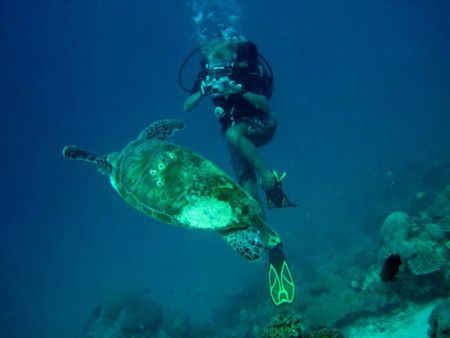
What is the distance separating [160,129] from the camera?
5.22 m

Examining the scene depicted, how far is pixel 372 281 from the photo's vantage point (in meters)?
6.96

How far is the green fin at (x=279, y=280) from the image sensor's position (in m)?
4.59

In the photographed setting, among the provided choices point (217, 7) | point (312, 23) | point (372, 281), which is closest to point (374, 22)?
point (312, 23)

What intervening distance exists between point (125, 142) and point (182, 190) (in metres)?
90.8

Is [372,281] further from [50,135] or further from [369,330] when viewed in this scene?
[50,135]

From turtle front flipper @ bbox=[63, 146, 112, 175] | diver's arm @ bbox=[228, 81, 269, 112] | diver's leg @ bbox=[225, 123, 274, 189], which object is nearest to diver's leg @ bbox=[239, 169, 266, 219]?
diver's leg @ bbox=[225, 123, 274, 189]

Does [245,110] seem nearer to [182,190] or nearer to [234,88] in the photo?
[234,88]

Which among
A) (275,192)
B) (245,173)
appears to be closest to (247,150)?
(245,173)

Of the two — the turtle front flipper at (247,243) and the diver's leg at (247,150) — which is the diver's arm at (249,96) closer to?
the diver's leg at (247,150)

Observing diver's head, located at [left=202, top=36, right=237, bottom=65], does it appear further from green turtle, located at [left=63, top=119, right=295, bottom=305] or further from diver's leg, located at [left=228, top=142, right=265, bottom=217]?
green turtle, located at [left=63, top=119, right=295, bottom=305]

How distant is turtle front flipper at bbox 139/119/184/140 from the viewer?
5172mm

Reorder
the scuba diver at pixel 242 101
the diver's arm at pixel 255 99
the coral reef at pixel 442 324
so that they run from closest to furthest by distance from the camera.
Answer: the coral reef at pixel 442 324, the scuba diver at pixel 242 101, the diver's arm at pixel 255 99

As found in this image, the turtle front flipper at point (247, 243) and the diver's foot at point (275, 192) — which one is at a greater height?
the diver's foot at point (275, 192)

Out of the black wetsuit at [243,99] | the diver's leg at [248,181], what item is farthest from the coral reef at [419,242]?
the black wetsuit at [243,99]
